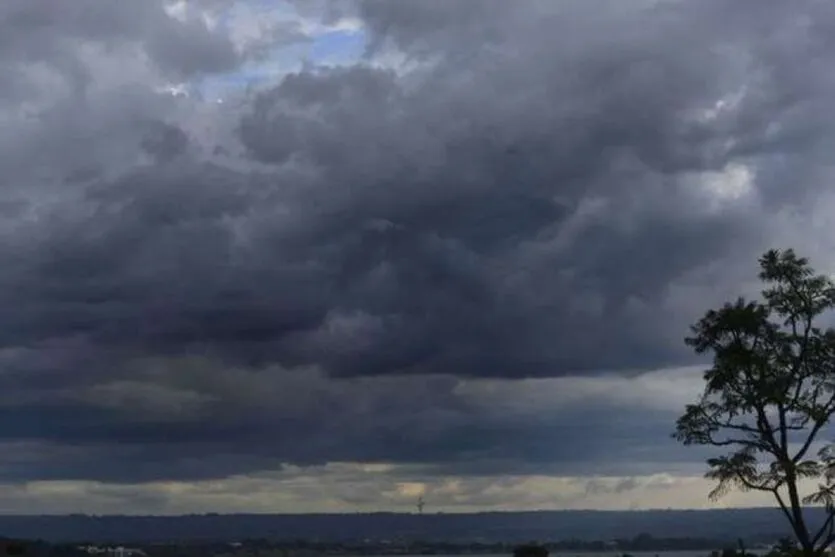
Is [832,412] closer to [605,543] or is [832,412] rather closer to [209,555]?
[209,555]

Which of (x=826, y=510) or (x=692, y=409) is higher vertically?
(x=692, y=409)

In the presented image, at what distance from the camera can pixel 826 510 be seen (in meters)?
38.3

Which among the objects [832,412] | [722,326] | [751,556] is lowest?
[751,556]

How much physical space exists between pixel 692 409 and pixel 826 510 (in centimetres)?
425

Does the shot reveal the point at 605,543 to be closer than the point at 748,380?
No

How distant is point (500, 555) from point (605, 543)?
32.7 m

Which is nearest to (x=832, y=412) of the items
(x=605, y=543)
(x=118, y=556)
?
(x=118, y=556)

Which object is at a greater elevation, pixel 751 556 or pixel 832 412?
pixel 832 412

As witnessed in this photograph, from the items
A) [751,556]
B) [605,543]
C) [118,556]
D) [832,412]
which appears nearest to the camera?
[832,412]

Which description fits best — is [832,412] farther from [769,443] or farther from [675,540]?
[675,540]

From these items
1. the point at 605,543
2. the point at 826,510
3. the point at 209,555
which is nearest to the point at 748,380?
the point at 826,510

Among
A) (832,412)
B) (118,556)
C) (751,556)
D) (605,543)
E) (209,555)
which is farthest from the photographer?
(605,543)

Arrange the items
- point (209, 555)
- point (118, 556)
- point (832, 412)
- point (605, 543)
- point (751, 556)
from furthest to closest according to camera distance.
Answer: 1. point (605, 543)
2. point (209, 555)
3. point (118, 556)
4. point (751, 556)
5. point (832, 412)

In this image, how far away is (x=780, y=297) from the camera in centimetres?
3872
